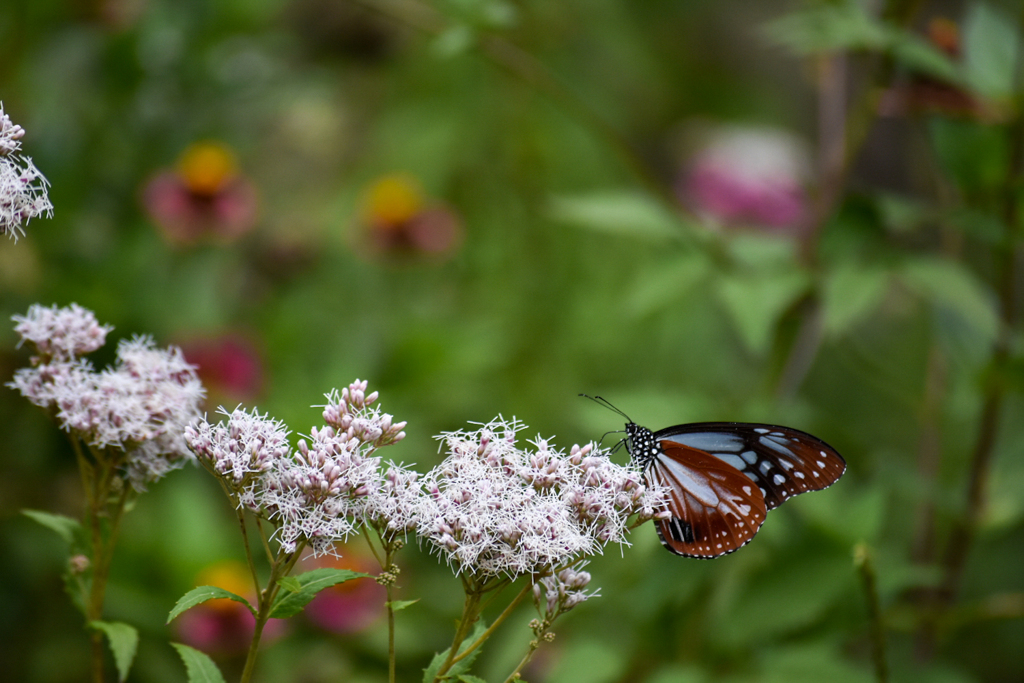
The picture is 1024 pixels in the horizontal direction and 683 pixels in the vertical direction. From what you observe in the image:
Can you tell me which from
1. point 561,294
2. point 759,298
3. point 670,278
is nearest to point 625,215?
point 670,278

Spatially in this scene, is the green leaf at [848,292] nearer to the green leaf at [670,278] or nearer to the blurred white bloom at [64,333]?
the green leaf at [670,278]

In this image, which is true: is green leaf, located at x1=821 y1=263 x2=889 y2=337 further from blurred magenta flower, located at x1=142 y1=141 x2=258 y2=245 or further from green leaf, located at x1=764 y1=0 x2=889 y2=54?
blurred magenta flower, located at x1=142 y1=141 x2=258 y2=245

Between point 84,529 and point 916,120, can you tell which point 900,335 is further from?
point 84,529

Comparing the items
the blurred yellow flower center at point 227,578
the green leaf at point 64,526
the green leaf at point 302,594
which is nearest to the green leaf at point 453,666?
the green leaf at point 302,594

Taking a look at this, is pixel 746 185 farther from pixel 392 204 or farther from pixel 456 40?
pixel 456 40

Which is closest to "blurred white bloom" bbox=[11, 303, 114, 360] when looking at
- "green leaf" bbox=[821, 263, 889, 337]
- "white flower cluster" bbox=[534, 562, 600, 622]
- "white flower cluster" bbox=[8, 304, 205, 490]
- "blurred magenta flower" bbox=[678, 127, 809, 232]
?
"white flower cluster" bbox=[8, 304, 205, 490]
